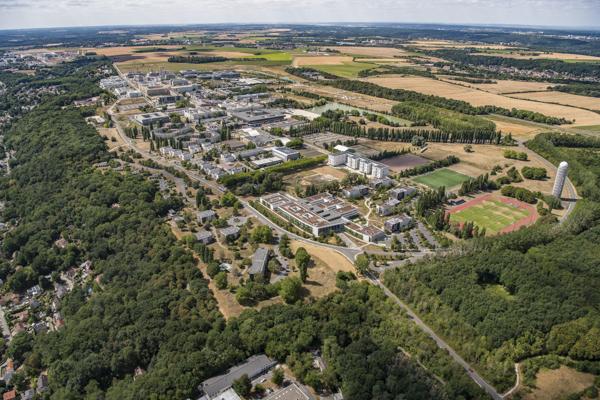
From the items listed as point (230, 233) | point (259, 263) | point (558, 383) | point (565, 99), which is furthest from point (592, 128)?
point (259, 263)

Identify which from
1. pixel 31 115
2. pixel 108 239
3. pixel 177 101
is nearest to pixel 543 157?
pixel 108 239

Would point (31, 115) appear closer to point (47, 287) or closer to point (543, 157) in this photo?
point (47, 287)

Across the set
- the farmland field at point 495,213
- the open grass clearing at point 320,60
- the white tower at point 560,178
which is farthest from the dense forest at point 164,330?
the open grass clearing at point 320,60

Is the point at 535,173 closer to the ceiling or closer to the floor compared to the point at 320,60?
closer to the floor

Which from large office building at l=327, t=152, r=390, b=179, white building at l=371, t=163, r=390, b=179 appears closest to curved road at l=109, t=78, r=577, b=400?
large office building at l=327, t=152, r=390, b=179

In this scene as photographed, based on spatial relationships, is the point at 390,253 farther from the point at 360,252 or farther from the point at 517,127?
the point at 517,127

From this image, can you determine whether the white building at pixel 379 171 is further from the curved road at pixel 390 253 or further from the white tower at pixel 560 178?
the white tower at pixel 560 178
